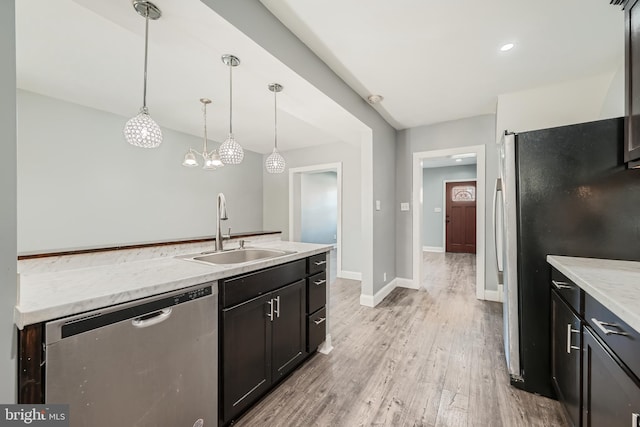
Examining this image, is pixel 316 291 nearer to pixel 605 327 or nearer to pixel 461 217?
pixel 605 327

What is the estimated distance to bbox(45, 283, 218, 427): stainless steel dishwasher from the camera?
0.85 meters

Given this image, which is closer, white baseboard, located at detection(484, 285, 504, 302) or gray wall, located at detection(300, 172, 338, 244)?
white baseboard, located at detection(484, 285, 504, 302)

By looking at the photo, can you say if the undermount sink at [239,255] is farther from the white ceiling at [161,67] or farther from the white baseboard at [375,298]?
the white baseboard at [375,298]

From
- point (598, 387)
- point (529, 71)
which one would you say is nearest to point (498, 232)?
point (598, 387)

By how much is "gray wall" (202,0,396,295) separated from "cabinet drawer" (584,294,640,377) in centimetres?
214

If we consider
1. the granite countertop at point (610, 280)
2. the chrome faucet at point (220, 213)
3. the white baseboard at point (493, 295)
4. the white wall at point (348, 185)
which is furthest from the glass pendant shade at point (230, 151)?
the white baseboard at point (493, 295)

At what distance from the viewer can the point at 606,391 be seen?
0.95 m

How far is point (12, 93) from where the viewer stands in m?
0.76

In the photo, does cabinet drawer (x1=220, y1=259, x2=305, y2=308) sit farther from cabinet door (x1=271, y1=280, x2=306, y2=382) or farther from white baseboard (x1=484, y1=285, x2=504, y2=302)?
white baseboard (x1=484, y1=285, x2=504, y2=302)

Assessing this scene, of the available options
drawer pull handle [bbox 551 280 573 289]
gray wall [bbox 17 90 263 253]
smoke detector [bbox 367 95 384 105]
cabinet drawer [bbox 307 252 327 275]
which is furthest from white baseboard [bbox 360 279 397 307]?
gray wall [bbox 17 90 263 253]

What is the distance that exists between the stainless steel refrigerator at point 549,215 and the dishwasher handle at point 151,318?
80.4 inches

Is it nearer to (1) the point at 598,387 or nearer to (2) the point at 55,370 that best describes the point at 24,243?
(2) the point at 55,370

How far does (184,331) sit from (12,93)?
104 centimetres

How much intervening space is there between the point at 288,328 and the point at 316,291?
1.25 ft
